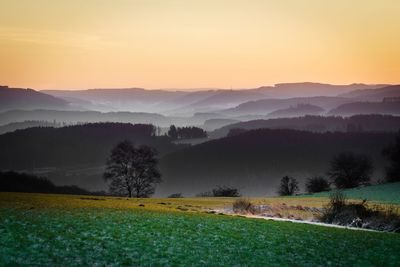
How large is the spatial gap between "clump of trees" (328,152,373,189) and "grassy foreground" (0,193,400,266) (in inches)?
3941

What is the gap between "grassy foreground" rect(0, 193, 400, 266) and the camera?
830 inches

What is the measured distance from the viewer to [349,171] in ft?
428

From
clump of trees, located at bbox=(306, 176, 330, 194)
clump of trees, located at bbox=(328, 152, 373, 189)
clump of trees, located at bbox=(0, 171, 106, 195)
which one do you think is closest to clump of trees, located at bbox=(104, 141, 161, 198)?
clump of trees, located at bbox=(0, 171, 106, 195)

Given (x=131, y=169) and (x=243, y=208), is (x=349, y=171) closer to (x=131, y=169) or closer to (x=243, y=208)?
(x=131, y=169)

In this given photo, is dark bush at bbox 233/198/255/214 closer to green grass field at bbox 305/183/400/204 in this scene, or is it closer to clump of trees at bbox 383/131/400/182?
green grass field at bbox 305/183/400/204

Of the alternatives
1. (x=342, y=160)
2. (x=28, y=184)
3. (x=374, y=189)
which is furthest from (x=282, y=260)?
(x=28, y=184)

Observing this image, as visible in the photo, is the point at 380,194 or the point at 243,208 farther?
the point at 380,194

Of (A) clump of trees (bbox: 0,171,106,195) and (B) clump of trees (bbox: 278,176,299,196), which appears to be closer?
(B) clump of trees (bbox: 278,176,299,196)

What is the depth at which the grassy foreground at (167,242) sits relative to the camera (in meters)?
21.1

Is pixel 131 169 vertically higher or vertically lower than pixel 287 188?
higher

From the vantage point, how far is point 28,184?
14662cm

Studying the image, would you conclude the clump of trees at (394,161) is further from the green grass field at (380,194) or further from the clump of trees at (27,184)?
the clump of trees at (27,184)

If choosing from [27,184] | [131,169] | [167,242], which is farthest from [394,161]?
[167,242]

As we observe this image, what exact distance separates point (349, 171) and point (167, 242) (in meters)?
114
